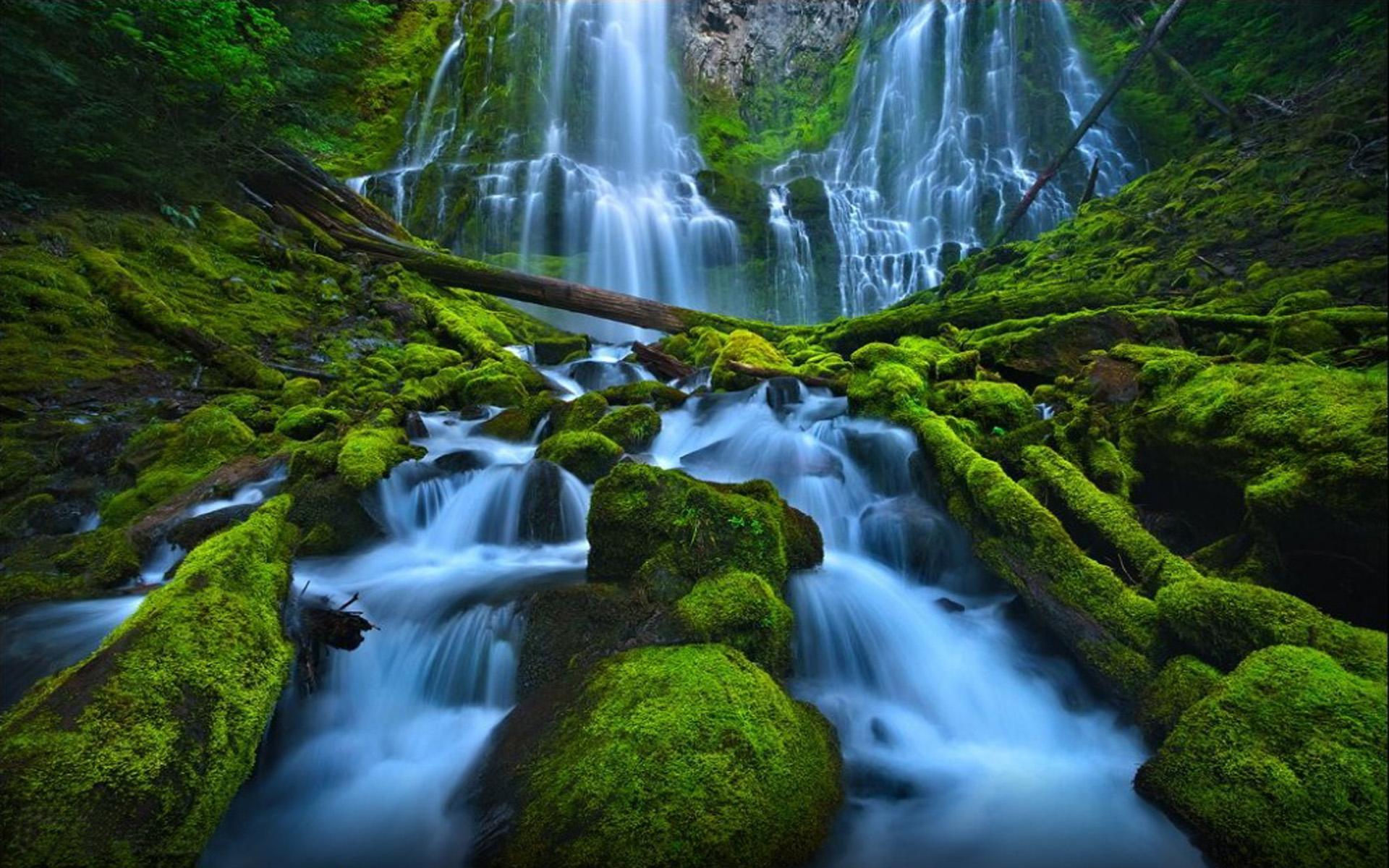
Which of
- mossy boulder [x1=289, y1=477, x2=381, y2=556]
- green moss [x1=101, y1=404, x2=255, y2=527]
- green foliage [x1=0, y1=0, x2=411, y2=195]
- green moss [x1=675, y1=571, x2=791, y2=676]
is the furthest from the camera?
green foliage [x1=0, y1=0, x2=411, y2=195]

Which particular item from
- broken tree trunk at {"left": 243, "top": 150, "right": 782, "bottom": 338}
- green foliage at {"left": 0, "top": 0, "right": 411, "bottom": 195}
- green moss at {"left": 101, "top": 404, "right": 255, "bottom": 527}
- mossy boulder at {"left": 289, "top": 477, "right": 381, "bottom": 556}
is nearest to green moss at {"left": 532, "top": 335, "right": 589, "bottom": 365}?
broken tree trunk at {"left": 243, "top": 150, "right": 782, "bottom": 338}

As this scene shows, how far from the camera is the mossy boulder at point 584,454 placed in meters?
6.53

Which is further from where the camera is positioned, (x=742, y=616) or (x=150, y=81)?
(x=150, y=81)

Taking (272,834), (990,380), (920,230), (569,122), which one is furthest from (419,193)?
(272,834)

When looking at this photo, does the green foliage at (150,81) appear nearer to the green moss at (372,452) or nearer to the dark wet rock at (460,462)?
the green moss at (372,452)

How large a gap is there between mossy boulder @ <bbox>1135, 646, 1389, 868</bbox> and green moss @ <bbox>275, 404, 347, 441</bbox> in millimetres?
8023

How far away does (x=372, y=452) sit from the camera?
6.07 meters

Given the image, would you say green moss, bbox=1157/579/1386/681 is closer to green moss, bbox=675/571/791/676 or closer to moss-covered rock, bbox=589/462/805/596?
green moss, bbox=675/571/791/676

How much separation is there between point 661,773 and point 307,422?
6.62 m

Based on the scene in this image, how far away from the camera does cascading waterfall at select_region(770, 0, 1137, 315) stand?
66.5 feet

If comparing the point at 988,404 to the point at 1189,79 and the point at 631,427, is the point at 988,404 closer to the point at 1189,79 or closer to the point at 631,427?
the point at 631,427

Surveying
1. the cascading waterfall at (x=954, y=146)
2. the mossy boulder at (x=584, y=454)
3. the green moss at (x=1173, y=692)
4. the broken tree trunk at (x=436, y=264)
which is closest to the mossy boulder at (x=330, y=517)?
the mossy boulder at (x=584, y=454)

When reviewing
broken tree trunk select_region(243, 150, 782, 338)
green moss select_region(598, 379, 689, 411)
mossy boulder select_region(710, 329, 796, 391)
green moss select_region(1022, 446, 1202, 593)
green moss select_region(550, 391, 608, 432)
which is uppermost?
broken tree trunk select_region(243, 150, 782, 338)

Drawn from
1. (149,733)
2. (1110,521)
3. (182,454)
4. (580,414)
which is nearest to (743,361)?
(580,414)
